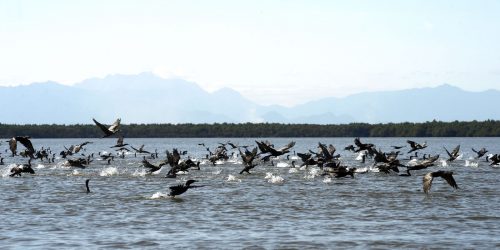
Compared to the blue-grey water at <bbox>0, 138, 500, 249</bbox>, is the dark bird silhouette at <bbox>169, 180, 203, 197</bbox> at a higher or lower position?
higher

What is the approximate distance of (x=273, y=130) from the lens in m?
144

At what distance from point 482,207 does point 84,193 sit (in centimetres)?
1440

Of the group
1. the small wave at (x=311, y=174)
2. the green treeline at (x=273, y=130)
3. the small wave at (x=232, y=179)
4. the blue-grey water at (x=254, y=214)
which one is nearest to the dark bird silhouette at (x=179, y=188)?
the blue-grey water at (x=254, y=214)

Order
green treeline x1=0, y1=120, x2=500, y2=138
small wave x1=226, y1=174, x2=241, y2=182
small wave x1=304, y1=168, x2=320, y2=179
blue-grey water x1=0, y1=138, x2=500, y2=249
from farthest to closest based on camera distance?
green treeline x1=0, y1=120, x2=500, y2=138 → small wave x1=304, y1=168, x2=320, y2=179 → small wave x1=226, y1=174, x2=241, y2=182 → blue-grey water x1=0, y1=138, x2=500, y2=249

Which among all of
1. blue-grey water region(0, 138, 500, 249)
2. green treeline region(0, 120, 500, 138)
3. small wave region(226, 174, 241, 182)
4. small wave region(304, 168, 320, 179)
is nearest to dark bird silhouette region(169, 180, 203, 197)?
blue-grey water region(0, 138, 500, 249)

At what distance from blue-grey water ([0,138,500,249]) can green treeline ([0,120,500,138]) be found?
316 ft

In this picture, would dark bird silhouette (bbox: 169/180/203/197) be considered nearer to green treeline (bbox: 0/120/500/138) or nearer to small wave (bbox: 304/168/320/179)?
small wave (bbox: 304/168/320/179)

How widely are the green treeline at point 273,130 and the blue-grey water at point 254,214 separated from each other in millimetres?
96178

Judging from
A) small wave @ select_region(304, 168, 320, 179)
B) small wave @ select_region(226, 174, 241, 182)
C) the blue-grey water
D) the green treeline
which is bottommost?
the blue-grey water

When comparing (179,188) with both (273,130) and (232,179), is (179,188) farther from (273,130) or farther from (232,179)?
(273,130)

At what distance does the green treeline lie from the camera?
437 feet

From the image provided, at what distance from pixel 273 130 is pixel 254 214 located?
120m

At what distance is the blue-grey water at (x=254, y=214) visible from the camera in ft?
63.3

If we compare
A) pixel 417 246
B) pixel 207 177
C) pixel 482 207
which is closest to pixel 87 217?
pixel 417 246
